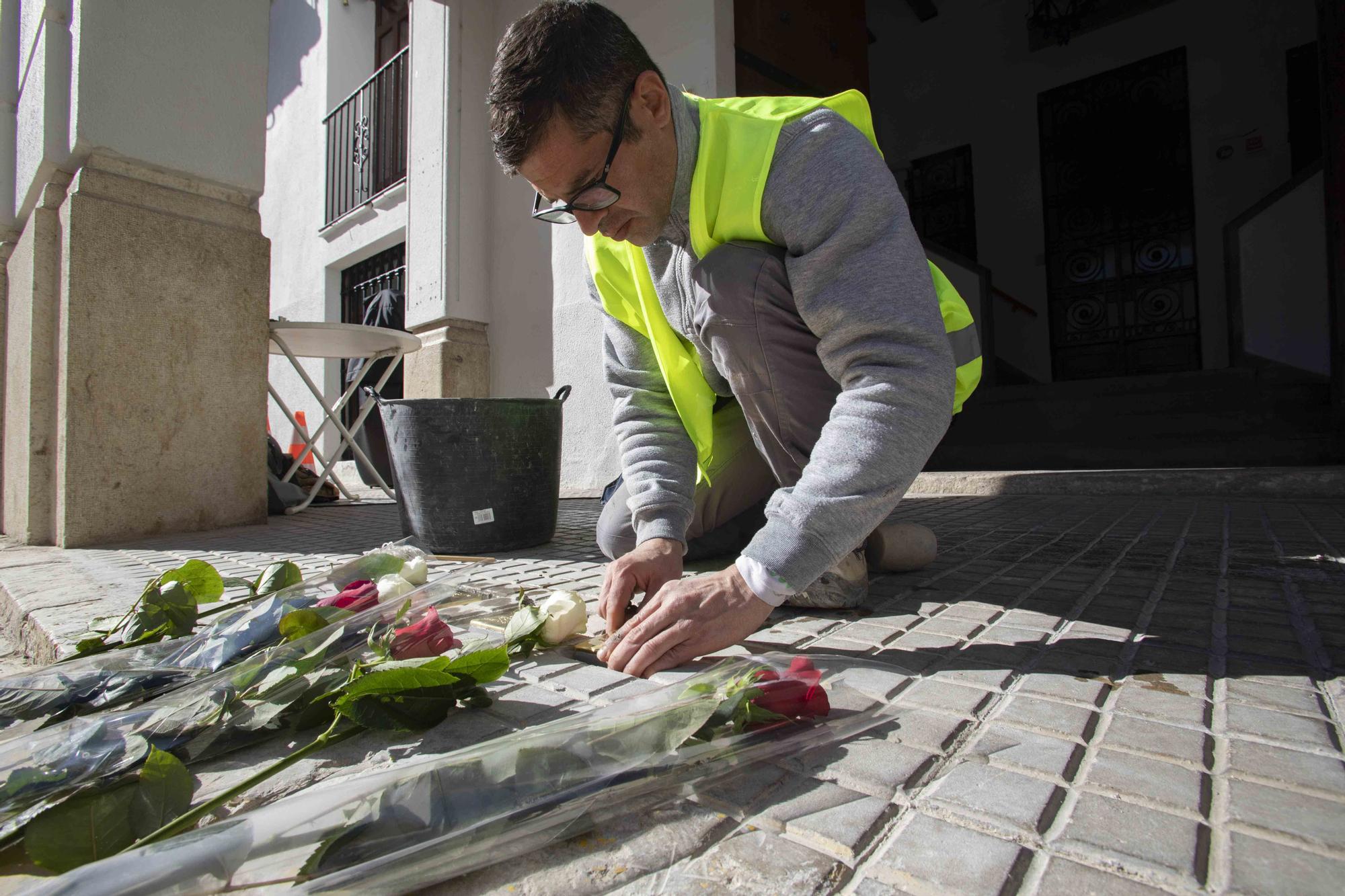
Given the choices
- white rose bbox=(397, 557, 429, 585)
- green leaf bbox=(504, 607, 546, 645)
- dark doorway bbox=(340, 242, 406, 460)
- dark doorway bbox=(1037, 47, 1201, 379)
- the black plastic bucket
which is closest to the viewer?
green leaf bbox=(504, 607, 546, 645)

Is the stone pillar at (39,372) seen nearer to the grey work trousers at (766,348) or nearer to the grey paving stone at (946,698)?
the grey work trousers at (766,348)

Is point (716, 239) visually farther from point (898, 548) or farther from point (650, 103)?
point (898, 548)

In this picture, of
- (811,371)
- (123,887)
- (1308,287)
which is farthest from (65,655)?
(1308,287)

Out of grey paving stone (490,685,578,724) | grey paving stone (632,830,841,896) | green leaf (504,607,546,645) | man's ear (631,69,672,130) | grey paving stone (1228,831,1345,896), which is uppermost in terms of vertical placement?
man's ear (631,69,672,130)

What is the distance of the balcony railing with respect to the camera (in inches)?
323

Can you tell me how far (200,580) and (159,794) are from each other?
86 cm

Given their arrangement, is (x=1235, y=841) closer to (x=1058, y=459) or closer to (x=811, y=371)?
(x=811, y=371)

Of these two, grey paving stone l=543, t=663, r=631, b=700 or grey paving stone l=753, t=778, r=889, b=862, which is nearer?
grey paving stone l=753, t=778, r=889, b=862

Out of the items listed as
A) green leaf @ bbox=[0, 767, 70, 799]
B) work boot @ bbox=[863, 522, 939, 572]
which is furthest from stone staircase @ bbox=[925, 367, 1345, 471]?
green leaf @ bbox=[0, 767, 70, 799]

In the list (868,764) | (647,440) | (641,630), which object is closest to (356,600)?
(641,630)

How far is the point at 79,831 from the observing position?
0.66 meters

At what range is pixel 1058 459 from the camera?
5.23 m

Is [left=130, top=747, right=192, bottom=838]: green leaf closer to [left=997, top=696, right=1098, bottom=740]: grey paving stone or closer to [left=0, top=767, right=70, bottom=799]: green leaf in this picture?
[left=0, top=767, right=70, bottom=799]: green leaf

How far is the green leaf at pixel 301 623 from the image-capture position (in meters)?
1.17
